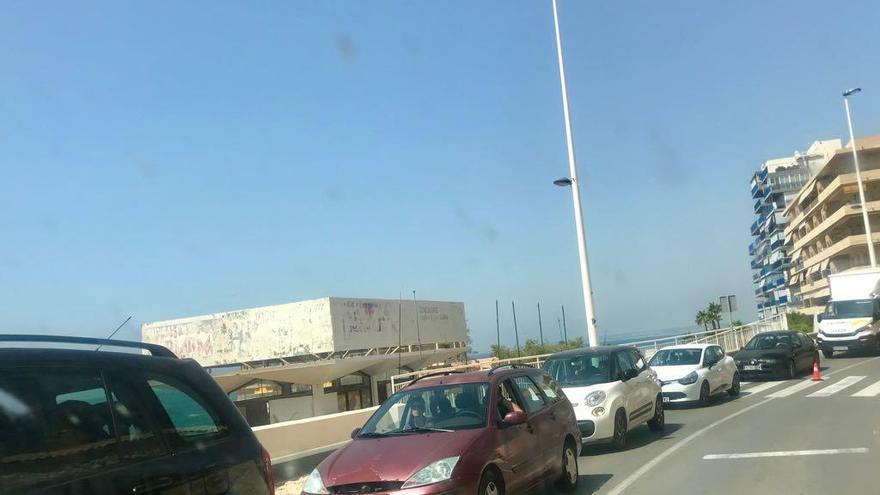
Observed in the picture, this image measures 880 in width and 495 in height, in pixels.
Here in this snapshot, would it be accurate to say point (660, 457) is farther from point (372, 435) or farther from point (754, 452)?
point (372, 435)

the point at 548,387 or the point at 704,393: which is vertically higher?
the point at 548,387

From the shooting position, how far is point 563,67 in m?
23.3

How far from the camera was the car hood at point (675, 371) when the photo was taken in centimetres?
1794

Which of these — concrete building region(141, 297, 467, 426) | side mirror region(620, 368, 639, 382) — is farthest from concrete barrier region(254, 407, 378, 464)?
concrete building region(141, 297, 467, 426)

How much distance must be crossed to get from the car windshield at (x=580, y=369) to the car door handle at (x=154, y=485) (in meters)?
10.0

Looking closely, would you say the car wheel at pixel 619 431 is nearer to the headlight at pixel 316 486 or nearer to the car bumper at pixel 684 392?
the car bumper at pixel 684 392

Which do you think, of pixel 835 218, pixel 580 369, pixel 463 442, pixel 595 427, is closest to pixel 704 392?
pixel 580 369

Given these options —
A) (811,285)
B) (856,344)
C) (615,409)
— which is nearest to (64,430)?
(615,409)

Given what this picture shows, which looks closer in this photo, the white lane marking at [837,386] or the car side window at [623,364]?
the car side window at [623,364]

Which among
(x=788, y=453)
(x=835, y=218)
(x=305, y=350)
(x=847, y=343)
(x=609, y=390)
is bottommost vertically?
(x=788, y=453)

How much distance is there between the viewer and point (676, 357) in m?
19.0

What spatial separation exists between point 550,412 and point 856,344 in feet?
85.4

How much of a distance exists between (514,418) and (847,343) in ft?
90.0

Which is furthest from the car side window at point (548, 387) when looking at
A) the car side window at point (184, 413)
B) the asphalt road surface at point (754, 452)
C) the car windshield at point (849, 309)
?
the car windshield at point (849, 309)
